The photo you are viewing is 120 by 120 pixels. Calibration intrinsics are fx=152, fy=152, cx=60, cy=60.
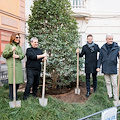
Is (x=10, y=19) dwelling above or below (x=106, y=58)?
above

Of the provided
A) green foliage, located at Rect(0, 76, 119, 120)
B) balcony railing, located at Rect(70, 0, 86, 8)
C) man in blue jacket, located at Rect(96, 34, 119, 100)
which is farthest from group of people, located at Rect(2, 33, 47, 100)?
balcony railing, located at Rect(70, 0, 86, 8)

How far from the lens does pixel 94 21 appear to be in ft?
31.7

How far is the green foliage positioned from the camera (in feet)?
10.5

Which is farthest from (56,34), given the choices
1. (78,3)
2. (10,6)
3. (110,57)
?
(78,3)

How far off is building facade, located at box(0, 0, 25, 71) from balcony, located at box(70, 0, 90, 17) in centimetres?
311

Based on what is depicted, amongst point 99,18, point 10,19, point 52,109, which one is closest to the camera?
point 52,109

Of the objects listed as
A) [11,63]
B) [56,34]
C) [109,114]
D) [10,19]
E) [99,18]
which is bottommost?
[109,114]

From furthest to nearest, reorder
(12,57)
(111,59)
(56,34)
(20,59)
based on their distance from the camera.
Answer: (56,34), (111,59), (20,59), (12,57)

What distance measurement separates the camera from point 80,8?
9.44 m

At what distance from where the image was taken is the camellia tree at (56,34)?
14.4 ft

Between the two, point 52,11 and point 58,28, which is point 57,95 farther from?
point 52,11

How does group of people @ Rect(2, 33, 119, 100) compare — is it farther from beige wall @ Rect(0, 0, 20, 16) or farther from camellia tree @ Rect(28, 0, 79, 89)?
beige wall @ Rect(0, 0, 20, 16)

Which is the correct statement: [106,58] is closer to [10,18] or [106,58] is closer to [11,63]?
[11,63]

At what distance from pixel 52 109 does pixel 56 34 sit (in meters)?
2.10
